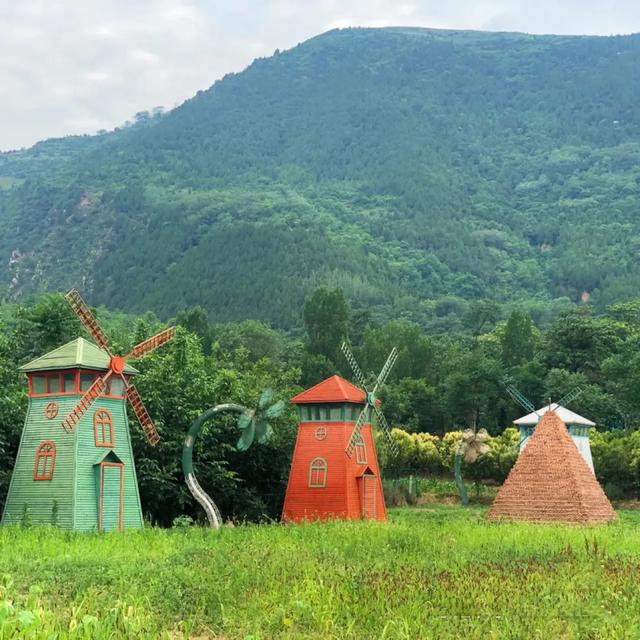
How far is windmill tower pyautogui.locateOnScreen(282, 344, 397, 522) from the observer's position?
39531mm

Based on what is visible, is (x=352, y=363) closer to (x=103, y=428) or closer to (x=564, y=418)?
(x=564, y=418)

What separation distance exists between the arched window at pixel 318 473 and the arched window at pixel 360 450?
1419 mm

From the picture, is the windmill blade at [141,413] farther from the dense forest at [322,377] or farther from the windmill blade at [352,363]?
the windmill blade at [352,363]

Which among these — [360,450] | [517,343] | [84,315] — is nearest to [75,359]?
[84,315]

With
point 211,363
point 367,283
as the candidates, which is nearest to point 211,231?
point 367,283

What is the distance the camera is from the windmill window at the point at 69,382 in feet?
108

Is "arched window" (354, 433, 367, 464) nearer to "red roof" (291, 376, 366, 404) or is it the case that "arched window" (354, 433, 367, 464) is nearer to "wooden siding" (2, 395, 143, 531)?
"red roof" (291, 376, 366, 404)

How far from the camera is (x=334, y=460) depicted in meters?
39.8

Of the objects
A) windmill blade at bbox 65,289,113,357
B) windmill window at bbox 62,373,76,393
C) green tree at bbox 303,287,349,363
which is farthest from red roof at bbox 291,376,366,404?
green tree at bbox 303,287,349,363

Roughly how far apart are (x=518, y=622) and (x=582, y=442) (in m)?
34.2

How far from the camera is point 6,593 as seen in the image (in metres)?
17.7

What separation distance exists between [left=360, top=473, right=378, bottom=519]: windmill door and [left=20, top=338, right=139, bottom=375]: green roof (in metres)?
11.8

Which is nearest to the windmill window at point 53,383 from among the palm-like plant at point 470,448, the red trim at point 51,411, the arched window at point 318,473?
the red trim at point 51,411

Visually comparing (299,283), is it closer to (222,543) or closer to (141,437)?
(141,437)
